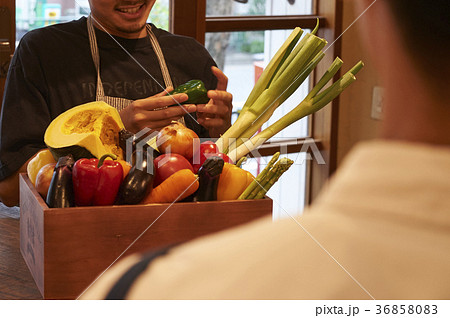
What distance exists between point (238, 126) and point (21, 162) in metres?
0.52

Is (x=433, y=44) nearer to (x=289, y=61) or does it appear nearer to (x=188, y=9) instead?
(x=289, y=61)

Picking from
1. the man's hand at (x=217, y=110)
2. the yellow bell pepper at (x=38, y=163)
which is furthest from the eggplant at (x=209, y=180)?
the man's hand at (x=217, y=110)

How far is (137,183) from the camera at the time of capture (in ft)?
3.22

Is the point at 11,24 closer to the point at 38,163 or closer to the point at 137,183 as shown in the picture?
the point at 38,163

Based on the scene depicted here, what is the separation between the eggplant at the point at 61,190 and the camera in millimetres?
951

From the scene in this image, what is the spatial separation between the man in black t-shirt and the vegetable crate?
1.69 ft

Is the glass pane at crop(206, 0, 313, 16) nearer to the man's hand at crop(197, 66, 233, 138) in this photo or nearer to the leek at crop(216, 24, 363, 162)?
the man's hand at crop(197, 66, 233, 138)

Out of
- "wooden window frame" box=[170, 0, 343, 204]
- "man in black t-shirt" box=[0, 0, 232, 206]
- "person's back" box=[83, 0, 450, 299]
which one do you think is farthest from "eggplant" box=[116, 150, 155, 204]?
"wooden window frame" box=[170, 0, 343, 204]

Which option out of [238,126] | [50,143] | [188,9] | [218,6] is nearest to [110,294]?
[50,143]

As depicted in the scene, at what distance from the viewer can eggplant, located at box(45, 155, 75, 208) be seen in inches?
37.4

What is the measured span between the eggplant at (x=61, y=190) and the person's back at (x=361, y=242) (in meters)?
0.59

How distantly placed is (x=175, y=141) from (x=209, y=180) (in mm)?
117

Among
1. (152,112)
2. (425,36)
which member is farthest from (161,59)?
(425,36)

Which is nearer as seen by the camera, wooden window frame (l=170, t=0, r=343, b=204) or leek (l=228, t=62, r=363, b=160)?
leek (l=228, t=62, r=363, b=160)
